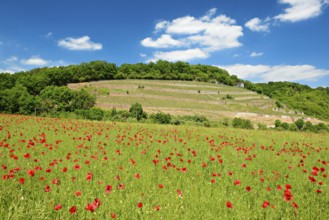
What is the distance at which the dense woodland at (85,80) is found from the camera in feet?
157

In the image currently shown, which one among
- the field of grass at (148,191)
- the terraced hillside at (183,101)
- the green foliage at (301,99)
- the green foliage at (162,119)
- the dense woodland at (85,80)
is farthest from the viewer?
the green foliage at (301,99)

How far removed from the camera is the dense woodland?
157ft

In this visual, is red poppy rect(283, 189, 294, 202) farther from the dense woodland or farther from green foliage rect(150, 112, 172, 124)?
the dense woodland

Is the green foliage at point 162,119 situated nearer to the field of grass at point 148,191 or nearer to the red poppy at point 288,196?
the field of grass at point 148,191

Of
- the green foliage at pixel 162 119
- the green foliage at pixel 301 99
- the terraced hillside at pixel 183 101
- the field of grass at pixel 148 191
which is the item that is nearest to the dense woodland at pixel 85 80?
the green foliage at pixel 301 99

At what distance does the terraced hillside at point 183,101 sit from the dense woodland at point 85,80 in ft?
35.5

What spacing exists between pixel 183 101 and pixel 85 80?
2079 inches

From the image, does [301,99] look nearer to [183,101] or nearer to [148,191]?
[183,101]

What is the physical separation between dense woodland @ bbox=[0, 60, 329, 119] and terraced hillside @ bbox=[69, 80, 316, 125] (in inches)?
426

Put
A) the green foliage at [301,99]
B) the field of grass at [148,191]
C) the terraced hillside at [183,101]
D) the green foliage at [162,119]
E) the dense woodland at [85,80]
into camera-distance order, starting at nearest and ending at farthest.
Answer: the field of grass at [148,191] → the green foliage at [162,119] → the dense woodland at [85,80] → the terraced hillside at [183,101] → the green foliage at [301,99]

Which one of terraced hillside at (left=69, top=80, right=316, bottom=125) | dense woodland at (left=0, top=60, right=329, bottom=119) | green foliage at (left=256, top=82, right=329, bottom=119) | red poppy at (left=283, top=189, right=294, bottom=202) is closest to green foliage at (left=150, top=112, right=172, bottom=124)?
dense woodland at (left=0, top=60, right=329, bottom=119)

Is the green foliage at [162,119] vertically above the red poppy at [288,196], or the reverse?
the red poppy at [288,196]

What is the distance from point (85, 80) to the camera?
115125 mm

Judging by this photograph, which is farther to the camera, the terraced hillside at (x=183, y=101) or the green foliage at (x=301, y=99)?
the green foliage at (x=301, y=99)
